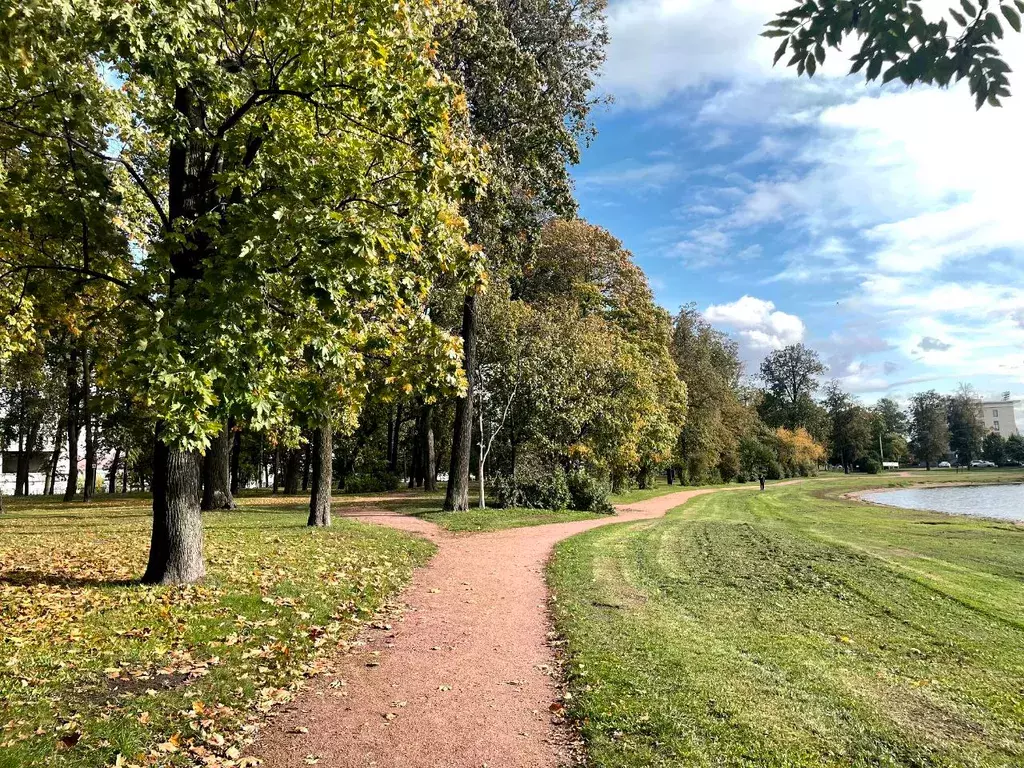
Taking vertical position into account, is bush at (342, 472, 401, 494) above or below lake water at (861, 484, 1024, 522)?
above

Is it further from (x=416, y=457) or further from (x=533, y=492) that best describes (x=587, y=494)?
(x=416, y=457)

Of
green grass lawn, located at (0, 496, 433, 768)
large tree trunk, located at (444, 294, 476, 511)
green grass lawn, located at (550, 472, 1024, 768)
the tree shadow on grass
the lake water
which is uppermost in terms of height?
large tree trunk, located at (444, 294, 476, 511)

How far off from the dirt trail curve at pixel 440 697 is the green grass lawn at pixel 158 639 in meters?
0.41

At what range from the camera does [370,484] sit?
34125 mm

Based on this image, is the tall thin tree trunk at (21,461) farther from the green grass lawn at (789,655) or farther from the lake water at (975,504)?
the lake water at (975,504)

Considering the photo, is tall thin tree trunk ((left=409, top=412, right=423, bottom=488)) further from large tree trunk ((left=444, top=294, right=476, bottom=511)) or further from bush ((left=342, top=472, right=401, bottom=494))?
large tree trunk ((left=444, top=294, right=476, bottom=511))

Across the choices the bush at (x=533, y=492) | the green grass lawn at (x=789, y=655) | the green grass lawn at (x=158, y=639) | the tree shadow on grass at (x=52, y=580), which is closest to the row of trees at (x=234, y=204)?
the tree shadow on grass at (x=52, y=580)

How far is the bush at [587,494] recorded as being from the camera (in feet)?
76.6

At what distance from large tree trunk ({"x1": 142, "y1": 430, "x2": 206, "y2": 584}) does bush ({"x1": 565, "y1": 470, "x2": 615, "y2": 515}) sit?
1615cm

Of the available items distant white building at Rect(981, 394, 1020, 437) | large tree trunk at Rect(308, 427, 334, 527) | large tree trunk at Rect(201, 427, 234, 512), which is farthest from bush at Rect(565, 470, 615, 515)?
distant white building at Rect(981, 394, 1020, 437)

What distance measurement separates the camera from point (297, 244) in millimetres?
6586

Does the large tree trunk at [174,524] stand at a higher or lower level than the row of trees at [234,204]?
lower

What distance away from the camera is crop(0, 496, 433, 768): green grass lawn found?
13.5 feet

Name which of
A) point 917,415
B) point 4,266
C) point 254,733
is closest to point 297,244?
point 254,733
